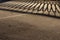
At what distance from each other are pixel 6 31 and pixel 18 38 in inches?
21.4

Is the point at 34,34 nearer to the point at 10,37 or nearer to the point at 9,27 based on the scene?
the point at 10,37

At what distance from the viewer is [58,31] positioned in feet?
9.83

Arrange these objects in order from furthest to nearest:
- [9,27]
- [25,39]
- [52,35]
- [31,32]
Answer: [9,27], [31,32], [52,35], [25,39]

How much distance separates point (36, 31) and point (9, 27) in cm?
74

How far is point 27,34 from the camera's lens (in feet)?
9.24

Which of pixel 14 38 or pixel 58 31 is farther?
pixel 58 31

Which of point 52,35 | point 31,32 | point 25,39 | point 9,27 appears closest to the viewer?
point 25,39

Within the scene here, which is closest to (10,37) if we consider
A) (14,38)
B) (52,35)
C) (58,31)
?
(14,38)

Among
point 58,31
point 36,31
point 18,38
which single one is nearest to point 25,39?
point 18,38

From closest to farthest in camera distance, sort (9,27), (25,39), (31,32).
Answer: (25,39), (31,32), (9,27)

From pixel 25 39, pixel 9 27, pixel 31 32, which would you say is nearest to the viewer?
pixel 25 39

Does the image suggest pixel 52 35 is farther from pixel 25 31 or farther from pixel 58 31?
pixel 25 31

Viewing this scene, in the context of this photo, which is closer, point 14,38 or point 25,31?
point 14,38

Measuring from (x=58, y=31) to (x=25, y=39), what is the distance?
0.87m
